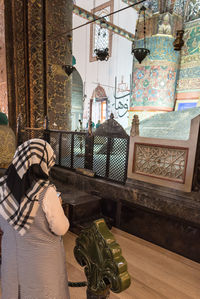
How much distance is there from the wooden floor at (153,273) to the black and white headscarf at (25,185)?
1.05m

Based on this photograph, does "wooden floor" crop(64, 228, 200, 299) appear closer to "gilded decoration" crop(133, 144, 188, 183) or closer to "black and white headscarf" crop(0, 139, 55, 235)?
"gilded decoration" crop(133, 144, 188, 183)

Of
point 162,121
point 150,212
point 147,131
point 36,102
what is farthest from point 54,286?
point 162,121

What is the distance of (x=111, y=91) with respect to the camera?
11773mm

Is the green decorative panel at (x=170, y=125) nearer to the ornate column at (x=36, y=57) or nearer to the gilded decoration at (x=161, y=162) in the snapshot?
the gilded decoration at (x=161, y=162)

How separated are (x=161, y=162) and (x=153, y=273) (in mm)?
1200

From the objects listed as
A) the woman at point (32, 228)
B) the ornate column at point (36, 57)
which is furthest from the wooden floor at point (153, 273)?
the ornate column at point (36, 57)

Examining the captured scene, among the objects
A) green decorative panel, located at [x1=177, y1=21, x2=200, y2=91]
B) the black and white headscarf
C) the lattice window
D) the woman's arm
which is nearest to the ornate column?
the black and white headscarf

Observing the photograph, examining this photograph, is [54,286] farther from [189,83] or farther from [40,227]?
[189,83]

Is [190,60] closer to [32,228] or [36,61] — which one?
[36,61]

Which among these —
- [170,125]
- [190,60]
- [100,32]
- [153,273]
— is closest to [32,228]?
[153,273]

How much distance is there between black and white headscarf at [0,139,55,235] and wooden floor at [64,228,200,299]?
1.05 m

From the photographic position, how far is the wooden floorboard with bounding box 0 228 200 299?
1586 mm

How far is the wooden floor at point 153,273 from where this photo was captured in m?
1.59

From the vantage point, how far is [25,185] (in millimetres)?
971
